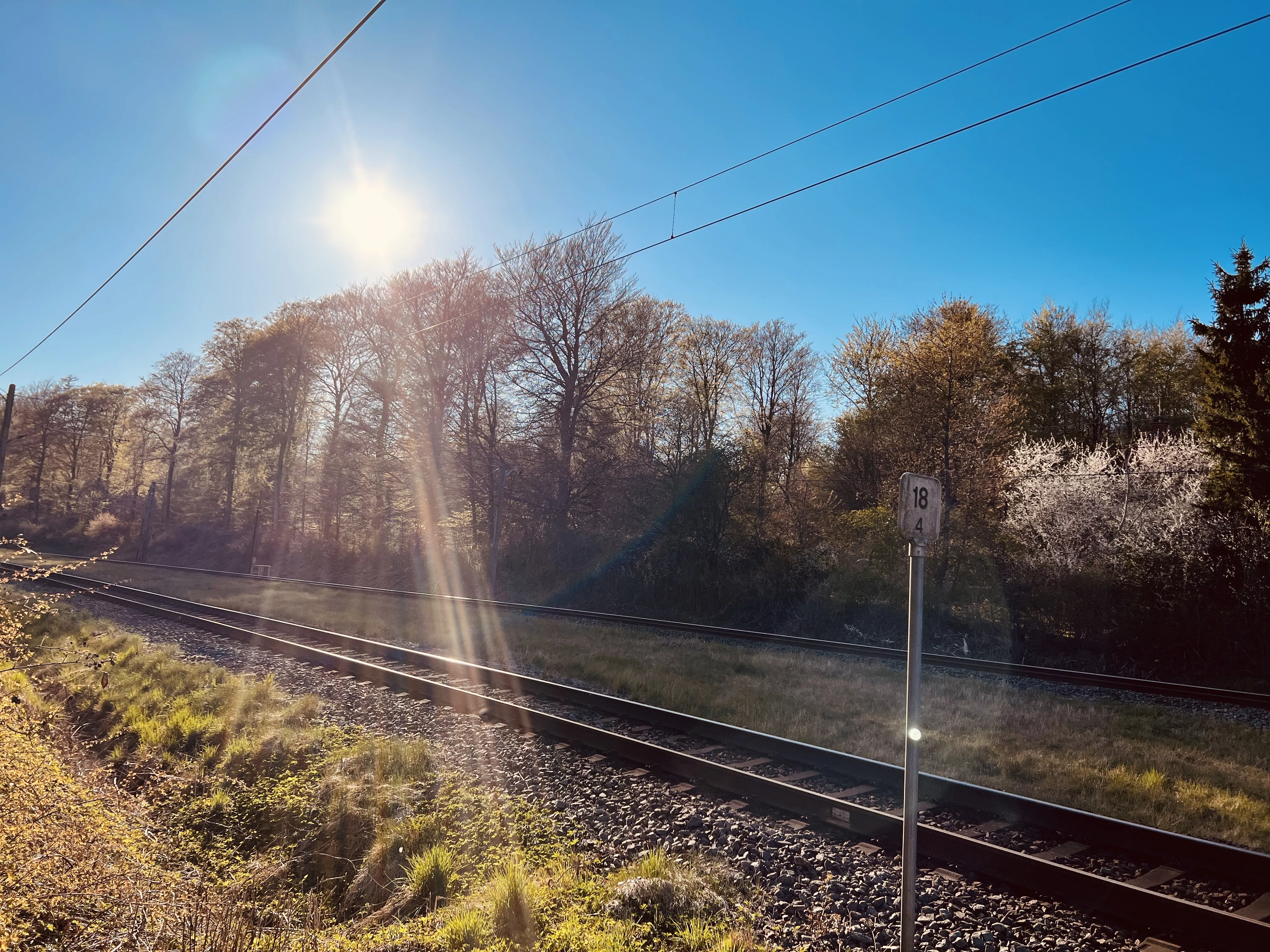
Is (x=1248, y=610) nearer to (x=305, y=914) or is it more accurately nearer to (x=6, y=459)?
(x=305, y=914)

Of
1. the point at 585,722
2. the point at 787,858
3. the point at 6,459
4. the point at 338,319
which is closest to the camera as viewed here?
the point at 787,858

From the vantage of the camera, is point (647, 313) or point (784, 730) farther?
point (647, 313)

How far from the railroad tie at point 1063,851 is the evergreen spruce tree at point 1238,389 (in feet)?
44.0

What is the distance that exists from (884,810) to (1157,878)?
1864 mm

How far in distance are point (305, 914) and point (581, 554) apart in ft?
76.5

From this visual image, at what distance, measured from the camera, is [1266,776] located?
725 cm

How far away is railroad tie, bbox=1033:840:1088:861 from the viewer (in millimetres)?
5160

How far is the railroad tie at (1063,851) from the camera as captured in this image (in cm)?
516

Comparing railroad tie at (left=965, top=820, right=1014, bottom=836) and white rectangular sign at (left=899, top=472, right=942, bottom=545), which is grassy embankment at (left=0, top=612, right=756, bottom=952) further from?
white rectangular sign at (left=899, top=472, right=942, bottom=545)

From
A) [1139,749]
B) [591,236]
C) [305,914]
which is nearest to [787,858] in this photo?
[305,914]

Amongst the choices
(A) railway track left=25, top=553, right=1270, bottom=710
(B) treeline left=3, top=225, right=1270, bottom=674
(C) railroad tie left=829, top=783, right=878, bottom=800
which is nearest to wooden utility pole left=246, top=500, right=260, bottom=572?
(B) treeline left=3, top=225, right=1270, bottom=674

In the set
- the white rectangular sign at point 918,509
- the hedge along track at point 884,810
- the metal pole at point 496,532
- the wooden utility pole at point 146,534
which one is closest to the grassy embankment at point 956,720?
the hedge along track at point 884,810

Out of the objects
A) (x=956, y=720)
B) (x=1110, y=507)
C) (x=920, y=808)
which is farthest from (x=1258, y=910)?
(x=1110, y=507)

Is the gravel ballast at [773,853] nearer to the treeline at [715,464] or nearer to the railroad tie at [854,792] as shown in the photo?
the railroad tie at [854,792]
